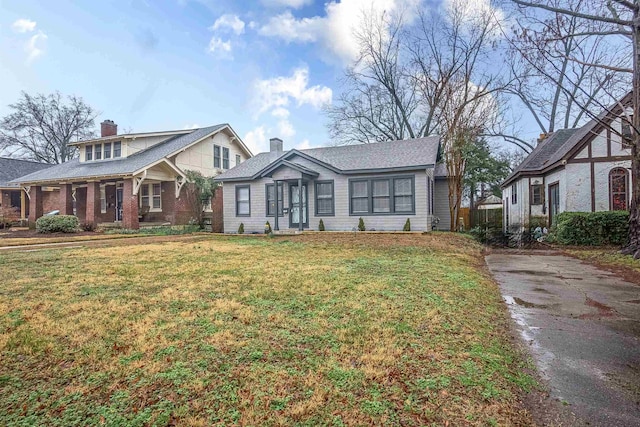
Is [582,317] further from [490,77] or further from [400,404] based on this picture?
[490,77]

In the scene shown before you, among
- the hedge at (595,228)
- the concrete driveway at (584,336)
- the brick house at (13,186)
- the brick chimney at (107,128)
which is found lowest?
the concrete driveway at (584,336)

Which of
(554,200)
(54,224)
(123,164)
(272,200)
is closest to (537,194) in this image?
(554,200)

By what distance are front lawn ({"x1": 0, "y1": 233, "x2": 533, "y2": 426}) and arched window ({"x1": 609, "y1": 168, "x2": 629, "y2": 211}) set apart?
11.8 m

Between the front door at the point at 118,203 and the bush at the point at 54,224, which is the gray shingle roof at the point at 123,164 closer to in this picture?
the front door at the point at 118,203

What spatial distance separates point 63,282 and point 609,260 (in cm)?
1191

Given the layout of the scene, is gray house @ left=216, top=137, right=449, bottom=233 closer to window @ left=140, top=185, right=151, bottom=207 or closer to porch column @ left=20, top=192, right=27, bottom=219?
window @ left=140, top=185, right=151, bottom=207

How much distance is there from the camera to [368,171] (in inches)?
599

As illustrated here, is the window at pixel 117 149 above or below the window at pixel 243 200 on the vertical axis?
→ above

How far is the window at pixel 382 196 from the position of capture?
1489 cm

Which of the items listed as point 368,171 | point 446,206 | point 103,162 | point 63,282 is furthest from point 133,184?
point 446,206

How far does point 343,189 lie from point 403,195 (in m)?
2.70

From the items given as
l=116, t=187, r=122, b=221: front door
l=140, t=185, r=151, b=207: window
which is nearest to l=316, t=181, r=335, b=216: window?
l=140, t=185, r=151, b=207: window

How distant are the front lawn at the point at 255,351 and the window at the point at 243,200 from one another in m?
11.8

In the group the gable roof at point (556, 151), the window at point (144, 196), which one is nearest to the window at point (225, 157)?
the window at point (144, 196)
